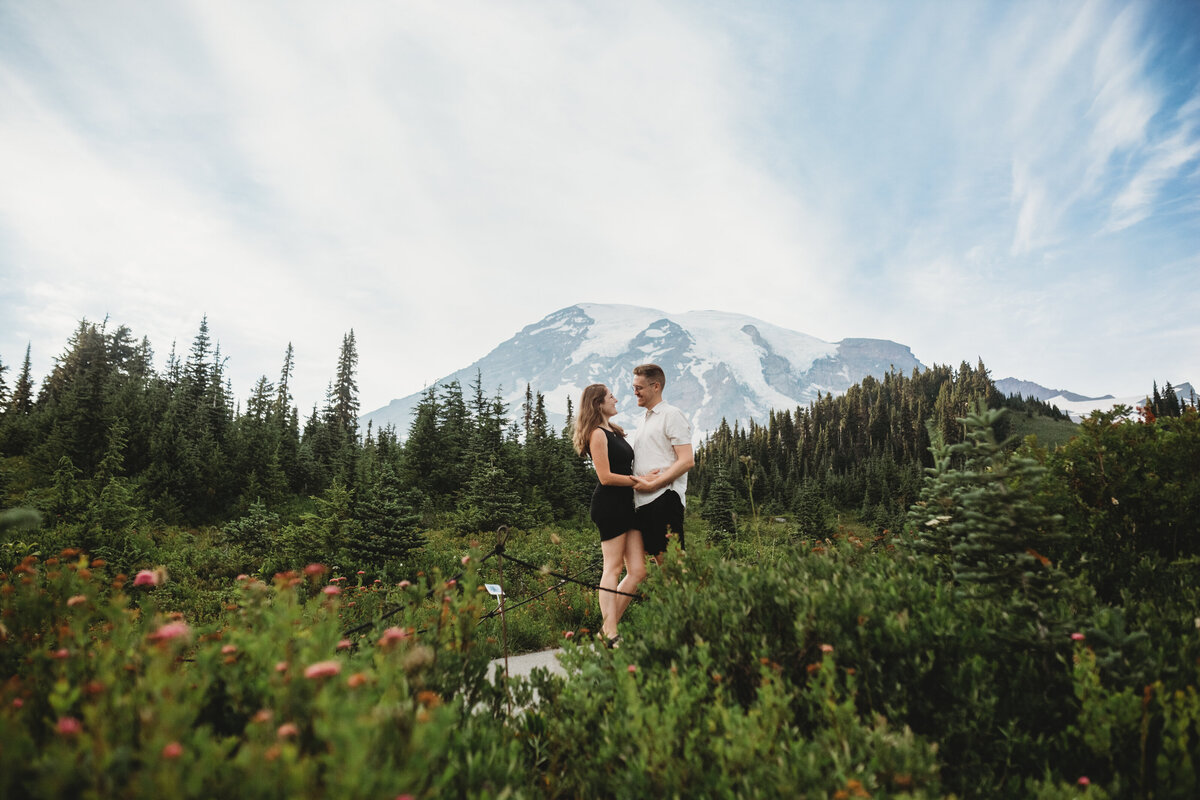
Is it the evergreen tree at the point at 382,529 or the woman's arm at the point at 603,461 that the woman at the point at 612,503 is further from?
the evergreen tree at the point at 382,529

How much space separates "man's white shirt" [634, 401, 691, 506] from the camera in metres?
4.95

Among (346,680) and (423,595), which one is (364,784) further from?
(423,595)

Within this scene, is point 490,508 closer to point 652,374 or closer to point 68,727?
point 652,374

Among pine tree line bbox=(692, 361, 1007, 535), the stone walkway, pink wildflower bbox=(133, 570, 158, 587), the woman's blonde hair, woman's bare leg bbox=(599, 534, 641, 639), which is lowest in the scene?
the stone walkway

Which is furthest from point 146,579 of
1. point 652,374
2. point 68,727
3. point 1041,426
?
point 1041,426

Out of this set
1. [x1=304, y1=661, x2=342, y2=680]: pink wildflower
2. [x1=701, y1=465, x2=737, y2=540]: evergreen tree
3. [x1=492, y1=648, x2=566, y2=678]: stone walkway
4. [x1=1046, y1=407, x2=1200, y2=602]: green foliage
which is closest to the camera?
[x1=304, y1=661, x2=342, y2=680]: pink wildflower

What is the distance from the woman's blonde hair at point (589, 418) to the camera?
5098 millimetres

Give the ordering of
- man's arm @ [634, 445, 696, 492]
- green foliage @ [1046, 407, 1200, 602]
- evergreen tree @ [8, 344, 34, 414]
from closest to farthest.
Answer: green foliage @ [1046, 407, 1200, 602] → man's arm @ [634, 445, 696, 492] → evergreen tree @ [8, 344, 34, 414]

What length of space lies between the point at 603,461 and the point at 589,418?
1.59ft

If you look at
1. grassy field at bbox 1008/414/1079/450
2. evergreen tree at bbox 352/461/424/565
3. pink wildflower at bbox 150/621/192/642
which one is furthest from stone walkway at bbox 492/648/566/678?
grassy field at bbox 1008/414/1079/450

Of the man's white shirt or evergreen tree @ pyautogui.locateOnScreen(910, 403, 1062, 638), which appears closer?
evergreen tree @ pyautogui.locateOnScreen(910, 403, 1062, 638)

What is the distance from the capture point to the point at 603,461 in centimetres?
484

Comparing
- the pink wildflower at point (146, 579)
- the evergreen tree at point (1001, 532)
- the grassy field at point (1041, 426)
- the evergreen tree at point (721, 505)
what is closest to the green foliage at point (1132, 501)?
the evergreen tree at point (1001, 532)

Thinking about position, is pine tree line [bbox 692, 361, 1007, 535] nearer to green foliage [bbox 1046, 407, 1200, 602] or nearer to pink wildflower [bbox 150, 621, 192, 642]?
green foliage [bbox 1046, 407, 1200, 602]
